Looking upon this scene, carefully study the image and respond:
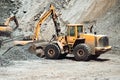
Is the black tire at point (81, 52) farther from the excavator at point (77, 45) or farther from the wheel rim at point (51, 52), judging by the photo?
the wheel rim at point (51, 52)

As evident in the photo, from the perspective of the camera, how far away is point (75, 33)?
21.1m

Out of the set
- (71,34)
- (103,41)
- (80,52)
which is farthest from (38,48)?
(103,41)

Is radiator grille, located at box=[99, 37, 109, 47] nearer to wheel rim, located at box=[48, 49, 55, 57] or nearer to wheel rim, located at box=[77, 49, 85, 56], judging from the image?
wheel rim, located at box=[77, 49, 85, 56]

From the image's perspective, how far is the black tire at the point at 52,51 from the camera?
21297 mm

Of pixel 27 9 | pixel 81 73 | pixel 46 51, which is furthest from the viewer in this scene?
pixel 27 9

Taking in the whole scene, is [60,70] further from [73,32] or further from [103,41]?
[103,41]

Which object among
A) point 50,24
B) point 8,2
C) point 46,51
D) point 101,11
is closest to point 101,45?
point 46,51

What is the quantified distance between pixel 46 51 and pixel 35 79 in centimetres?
745

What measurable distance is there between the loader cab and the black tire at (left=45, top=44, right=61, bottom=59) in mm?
875

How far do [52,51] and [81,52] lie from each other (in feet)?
5.93

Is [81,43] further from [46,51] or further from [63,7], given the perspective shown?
[63,7]

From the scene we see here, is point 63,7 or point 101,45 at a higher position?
point 63,7

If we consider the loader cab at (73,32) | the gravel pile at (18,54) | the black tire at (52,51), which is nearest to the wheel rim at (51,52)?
the black tire at (52,51)

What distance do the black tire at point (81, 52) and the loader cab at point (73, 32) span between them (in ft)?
1.89
